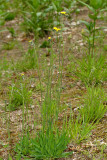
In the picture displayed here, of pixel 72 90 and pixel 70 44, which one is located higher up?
pixel 70 44

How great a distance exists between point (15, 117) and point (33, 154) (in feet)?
2.36

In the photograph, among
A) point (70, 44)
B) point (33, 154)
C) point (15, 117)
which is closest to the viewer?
point (33, 154)

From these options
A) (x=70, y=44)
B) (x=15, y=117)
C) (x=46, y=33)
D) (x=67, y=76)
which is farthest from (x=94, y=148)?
(x=46, y=33)

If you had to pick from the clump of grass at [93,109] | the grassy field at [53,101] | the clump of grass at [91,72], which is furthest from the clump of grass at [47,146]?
the clump of grass at [91,72]

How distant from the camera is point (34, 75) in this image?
3488 millimetres

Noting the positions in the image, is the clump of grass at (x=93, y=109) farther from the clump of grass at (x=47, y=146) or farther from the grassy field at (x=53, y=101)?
the clump of grass at (x=47, y=146)

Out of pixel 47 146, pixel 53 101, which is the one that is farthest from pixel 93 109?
pixel 47 146

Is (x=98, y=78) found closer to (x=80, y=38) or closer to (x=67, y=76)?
Result: (x=67, y=76)

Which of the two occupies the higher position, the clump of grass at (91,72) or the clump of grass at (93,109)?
the clump of grass at (91,72)

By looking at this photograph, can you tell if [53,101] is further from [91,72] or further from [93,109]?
[91,72]

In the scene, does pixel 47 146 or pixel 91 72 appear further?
pixel 91 72

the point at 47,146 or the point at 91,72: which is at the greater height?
the point at 91,72

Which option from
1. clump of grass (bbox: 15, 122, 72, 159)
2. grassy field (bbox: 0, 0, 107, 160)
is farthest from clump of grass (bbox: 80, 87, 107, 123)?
clump of grass (bbox: 15, 122, 72, 159)

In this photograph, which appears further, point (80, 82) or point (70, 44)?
point (70, 44)
